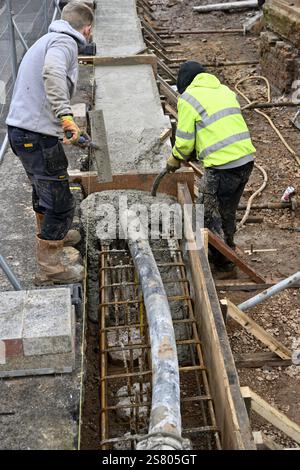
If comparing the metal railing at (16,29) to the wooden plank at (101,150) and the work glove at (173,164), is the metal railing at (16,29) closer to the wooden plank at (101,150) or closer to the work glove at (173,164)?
the wooden plank at (101,150)

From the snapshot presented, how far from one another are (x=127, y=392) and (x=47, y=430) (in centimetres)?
85

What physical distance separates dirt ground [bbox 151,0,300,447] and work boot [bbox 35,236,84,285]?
146 centimetres

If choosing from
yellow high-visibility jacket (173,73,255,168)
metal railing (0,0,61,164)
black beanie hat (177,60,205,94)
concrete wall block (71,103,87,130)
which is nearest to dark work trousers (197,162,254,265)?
yellow high-visibility jacket (173,73,255,168)

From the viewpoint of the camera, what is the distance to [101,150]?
493 centimetres

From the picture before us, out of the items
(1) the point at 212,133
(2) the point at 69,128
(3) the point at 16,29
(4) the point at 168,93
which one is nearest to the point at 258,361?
(1) the point at 212,133

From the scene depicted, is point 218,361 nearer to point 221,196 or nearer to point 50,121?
point 50,121

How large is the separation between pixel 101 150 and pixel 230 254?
1611 mm

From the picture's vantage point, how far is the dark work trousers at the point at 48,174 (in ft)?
13.6

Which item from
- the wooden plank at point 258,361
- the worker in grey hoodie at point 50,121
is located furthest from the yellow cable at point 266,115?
the worker in grey hoodie at point 50,121

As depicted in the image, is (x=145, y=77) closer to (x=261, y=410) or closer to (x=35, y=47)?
(x=35, y=47)

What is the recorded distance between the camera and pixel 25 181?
6.05 metres

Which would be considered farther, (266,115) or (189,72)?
(266,115)
